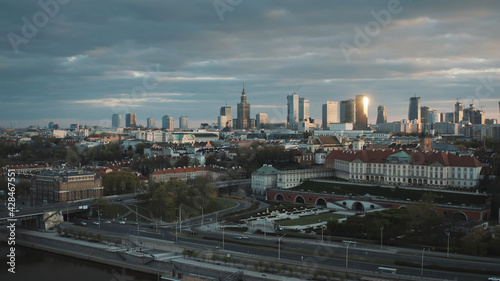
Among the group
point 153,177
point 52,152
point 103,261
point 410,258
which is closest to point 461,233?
point 410,258

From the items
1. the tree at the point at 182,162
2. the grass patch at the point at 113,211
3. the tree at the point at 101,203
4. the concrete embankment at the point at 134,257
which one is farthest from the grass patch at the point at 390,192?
the tree at the point at 182,162

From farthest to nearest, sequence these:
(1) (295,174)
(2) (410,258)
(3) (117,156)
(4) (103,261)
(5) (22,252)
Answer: (3) (117,156), (1) (295,174), (5) (22,252), (4) (103,261), (2) (410,258)

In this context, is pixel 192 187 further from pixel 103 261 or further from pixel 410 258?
pixel 410 258

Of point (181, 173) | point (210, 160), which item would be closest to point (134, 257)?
point (181, 173)

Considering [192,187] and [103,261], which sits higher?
[192,187]

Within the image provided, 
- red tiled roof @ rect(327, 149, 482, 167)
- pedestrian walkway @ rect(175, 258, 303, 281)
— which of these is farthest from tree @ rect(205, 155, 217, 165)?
pedestrian walkway @ rect(175, 258, 303, 281)

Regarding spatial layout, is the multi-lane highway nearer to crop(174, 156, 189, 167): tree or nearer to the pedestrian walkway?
the pedestrian walkway

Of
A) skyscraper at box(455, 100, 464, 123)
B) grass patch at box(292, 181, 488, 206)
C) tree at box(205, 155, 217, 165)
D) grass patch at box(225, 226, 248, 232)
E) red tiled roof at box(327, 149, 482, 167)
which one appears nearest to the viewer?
grass patch at box(225, 226, 248, 232)
